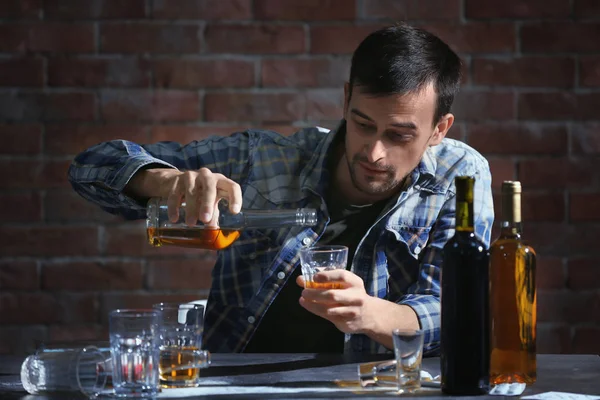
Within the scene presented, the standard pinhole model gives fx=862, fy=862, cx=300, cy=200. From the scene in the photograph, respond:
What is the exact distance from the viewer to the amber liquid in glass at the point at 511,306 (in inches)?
47.0

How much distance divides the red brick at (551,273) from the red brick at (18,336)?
134cm

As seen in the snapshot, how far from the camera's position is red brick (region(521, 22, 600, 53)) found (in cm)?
227

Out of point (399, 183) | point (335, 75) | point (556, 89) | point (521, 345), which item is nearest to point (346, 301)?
point (521, 345)

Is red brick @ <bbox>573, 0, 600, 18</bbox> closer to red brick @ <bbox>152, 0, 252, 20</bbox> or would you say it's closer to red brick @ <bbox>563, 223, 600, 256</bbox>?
red brick @ <bbox>563, 223, 600, 256</bbox>

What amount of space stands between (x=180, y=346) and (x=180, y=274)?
3.37 feet

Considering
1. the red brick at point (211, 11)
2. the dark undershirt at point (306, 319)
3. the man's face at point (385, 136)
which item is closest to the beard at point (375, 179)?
the man's face at point (385, 136)

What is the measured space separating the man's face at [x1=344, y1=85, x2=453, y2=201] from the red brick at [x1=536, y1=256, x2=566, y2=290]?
0.67 meters

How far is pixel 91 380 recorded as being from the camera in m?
1.18

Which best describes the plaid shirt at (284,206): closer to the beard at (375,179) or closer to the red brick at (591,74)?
the beard at (375,179)

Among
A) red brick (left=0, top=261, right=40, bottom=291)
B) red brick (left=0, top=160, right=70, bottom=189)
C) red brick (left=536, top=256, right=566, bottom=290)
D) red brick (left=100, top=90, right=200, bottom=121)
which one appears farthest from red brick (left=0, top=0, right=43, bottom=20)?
red brick (left=536, top=256, right=566, bottom=290)

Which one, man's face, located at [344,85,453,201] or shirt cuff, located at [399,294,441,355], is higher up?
man's face, located at [344,85,453,201]

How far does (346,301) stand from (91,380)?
0.41 meters

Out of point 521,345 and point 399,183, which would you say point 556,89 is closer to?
point 399,183

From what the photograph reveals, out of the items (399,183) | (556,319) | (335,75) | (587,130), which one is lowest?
(556,319)
